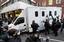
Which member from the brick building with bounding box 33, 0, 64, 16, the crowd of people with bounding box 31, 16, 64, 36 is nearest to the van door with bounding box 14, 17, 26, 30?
the crowd of people with bounding box 31, 16, 64, 36

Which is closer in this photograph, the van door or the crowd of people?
the crowd of people

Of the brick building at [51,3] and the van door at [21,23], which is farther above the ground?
the van door at [21,23]

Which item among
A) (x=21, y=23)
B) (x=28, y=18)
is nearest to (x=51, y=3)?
(x=28, y=18)

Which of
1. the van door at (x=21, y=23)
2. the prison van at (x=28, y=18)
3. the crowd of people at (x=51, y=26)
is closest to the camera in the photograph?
the crowd of people at (x=51, y=26)

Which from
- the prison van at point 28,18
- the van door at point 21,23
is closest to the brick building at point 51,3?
the prison van at point 28,18

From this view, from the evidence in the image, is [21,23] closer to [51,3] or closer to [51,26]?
[51,26]

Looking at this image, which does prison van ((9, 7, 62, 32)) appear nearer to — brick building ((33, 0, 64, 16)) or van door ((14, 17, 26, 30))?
van door ((14, 17, 26, 30))

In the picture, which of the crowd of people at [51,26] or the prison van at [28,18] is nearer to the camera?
the crowd of people at [51,26]

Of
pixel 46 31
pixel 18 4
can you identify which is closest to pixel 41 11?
pixel 46 31

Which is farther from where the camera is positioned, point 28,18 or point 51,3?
point 51,3

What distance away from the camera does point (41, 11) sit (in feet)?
69.3

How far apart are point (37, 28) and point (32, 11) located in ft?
5.86

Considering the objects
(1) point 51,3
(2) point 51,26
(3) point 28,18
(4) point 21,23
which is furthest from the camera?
(1) point 51,3

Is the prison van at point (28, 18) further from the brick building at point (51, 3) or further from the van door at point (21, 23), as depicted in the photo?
the brick building at point (51, 3)
